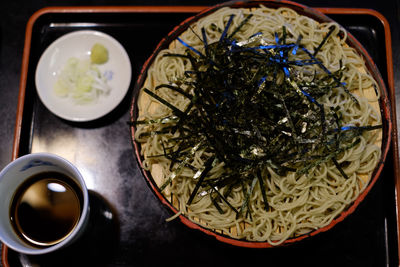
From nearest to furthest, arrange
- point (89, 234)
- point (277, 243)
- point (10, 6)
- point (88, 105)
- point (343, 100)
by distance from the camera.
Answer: point (277, 243)
point (343, 100)
point (89, 234)
point (88, 105)
point (10, 6)

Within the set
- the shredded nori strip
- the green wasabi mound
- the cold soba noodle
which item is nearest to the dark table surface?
the green wasabi mound

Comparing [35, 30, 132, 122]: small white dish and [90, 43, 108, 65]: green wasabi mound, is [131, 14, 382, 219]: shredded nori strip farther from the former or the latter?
[90, 43, 108, 65]: green wasabi mound

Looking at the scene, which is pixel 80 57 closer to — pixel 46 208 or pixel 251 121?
pixel 46 208

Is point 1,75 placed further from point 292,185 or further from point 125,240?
point 292,185

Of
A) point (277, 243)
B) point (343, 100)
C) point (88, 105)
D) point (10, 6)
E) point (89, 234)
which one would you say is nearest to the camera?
point (277, 243)

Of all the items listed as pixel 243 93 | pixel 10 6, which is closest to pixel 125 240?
pixel 243 93

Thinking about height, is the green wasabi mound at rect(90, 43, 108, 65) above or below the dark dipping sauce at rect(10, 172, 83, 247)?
above

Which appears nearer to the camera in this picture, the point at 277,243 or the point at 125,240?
the point at 277,243
